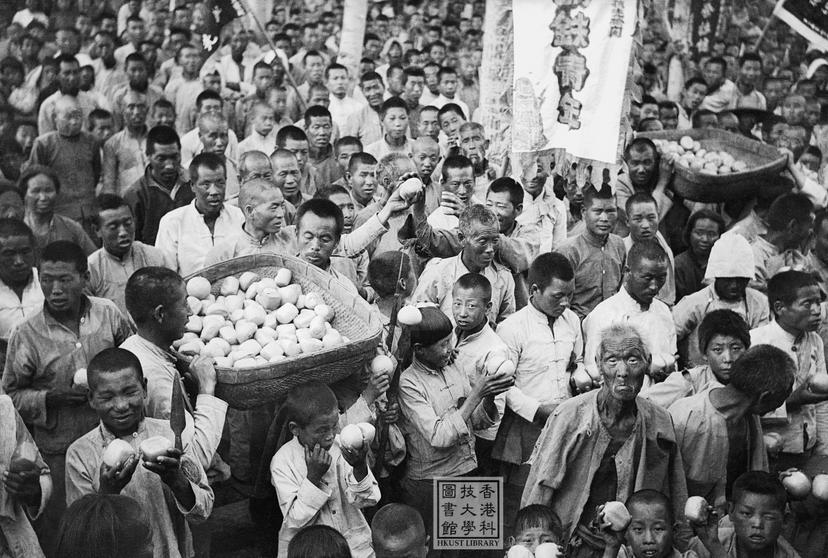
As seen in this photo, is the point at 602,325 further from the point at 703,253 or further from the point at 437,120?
the point at 437,120

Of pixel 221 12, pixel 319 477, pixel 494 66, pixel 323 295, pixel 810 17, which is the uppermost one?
pixel 810 17

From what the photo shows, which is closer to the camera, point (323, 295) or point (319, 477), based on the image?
point (319, 477)

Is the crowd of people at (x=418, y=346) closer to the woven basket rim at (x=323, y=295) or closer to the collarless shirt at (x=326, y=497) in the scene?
the collarless shirt at (x=326, y=497)

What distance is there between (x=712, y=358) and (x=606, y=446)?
108cm

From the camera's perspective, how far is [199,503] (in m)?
4.55

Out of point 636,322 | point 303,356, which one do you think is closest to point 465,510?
point 303,356

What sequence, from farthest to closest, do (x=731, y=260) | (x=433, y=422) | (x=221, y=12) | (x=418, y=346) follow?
(x=221, y=12), (x=731, y=260), (x=418, y=346), (x=433, y=422)

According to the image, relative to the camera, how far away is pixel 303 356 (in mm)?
5297

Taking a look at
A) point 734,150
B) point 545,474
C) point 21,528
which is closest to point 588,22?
point 734,150

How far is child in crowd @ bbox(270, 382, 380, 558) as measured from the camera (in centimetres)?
498

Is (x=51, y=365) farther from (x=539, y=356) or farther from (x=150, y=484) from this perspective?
(x=539, y=356)

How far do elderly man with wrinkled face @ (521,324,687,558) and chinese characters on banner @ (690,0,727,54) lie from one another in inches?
622

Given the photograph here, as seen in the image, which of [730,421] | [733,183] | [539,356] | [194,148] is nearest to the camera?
[730,421]

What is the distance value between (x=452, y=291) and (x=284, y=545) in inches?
80.1
